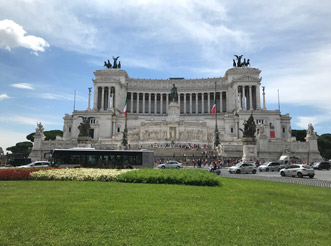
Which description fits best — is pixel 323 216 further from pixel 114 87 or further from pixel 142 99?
pixel 142 99

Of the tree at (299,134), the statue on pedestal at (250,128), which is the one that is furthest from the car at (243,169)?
the tree at (299,134)

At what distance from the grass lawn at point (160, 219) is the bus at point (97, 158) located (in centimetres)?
1554

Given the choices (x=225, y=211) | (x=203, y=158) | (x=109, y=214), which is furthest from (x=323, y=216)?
(x=203, y=158)

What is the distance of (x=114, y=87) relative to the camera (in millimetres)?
92000

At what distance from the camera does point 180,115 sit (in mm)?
96500

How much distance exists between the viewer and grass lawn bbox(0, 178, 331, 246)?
612 cm

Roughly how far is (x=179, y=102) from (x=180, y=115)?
8.89 m

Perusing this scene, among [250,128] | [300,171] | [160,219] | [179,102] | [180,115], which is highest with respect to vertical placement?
[179,102]

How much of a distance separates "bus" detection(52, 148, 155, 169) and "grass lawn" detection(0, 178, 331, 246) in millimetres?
15541

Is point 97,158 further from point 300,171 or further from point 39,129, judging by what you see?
point 39,129

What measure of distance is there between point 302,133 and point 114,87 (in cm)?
7004

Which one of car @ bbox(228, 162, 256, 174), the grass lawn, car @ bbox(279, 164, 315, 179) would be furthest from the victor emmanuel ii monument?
the grass lawn

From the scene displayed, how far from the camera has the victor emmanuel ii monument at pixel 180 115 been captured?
52.4 metres

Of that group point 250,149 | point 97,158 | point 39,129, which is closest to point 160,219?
point 97,158
